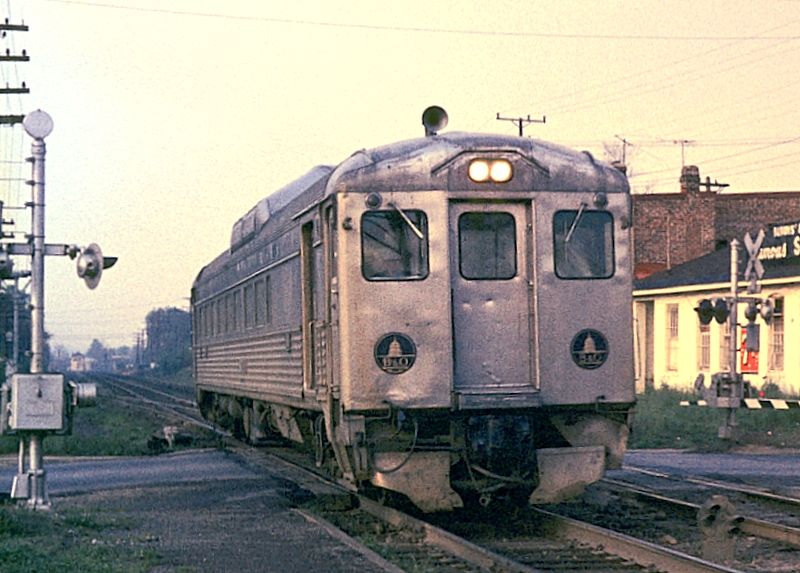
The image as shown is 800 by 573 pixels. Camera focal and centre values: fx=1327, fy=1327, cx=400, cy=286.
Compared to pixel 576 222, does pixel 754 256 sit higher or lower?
higher

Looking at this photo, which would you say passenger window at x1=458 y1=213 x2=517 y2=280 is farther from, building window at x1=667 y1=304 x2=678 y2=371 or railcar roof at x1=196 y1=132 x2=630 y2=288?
building window at x1=667 y1=304 x2=678 y2=371

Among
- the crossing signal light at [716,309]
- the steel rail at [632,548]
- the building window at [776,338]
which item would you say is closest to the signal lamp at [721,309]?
the crossing signal light at [716,309]

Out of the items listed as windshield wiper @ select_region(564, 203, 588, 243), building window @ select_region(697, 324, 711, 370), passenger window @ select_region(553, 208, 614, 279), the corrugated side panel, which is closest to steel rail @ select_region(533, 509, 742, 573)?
passenger window @ select_region(553, 208, 614, 279)

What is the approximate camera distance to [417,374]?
1070cm

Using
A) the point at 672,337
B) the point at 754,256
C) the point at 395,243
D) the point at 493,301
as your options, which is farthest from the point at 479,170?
the point at 672,337

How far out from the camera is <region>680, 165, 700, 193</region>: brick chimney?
4947 cm

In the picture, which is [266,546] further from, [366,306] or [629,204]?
[629,204]

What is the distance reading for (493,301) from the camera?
11.0 m

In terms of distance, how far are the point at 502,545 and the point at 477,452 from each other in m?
0.81

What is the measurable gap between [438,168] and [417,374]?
171 cm

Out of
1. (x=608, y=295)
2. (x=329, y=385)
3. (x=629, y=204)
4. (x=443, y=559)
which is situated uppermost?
(x=629, y=204)

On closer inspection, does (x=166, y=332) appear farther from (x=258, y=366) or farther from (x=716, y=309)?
(x=258, y=366)

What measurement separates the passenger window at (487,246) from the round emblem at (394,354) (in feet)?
2.64

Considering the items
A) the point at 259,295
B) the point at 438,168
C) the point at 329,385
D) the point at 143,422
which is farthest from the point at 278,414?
the point at 143,422
